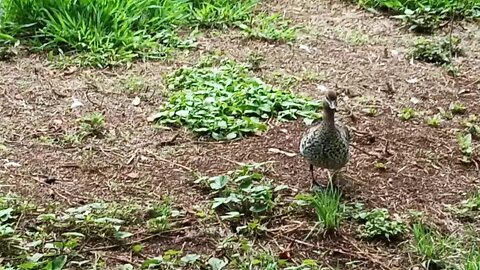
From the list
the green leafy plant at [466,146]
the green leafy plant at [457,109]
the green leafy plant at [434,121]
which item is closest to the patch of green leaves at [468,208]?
the green leafy plant at [466,146]

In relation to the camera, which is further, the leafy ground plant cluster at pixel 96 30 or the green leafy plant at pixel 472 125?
the leafy ground plant cluster at pixel 96 30

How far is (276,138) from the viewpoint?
488 centimetres

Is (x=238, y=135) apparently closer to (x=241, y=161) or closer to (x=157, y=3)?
(x=241, y=161)

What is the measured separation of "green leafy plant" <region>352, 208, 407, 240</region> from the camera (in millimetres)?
3844

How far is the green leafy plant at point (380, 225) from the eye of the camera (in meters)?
3.84

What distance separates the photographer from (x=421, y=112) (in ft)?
17.4

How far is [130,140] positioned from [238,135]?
1.93 ft

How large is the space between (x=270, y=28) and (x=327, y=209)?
2912 millimetres

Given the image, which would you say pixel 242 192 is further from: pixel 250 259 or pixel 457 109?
pixel 457 109

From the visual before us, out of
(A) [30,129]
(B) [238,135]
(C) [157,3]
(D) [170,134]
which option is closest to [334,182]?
(B) [238,135]

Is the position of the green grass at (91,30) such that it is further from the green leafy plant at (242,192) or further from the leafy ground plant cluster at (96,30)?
the green leafy plant at (242,192)

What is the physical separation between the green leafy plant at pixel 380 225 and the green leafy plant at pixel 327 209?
0.35ft

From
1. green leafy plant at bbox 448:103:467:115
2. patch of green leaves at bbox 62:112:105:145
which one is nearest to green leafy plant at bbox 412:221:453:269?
green leafy plant at bbox 448:103:467:115

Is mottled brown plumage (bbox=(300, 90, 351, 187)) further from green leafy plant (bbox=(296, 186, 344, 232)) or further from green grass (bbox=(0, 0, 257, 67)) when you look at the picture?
green grass (bbox=(0, 0, 257, 67))
